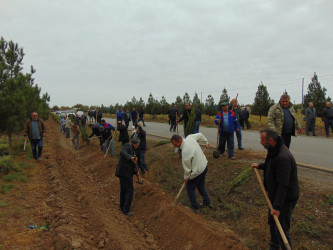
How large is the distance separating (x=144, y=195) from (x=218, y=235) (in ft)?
8.92

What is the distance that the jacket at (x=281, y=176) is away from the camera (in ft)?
9.75

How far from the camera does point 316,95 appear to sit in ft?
68.2

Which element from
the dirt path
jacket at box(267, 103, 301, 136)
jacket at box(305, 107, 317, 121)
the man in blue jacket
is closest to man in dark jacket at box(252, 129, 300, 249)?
the dirt path

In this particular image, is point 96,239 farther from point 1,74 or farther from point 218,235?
point 1,74

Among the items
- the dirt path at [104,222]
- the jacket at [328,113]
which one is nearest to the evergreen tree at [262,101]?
the jacket at [328,113]

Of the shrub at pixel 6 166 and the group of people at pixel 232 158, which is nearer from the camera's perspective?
the group of people at pixel 232 158

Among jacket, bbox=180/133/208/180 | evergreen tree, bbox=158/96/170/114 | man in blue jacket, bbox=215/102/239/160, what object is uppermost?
evergreen tree, bbox=158/96/170/114

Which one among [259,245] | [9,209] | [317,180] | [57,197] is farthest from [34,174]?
[317,180]

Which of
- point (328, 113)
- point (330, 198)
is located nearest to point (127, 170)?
point (330, 198)

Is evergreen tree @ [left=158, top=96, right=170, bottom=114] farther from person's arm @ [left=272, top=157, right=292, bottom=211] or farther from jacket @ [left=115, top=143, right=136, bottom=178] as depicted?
person's arm @ [left=272, top=157, right=292, bottom=211]

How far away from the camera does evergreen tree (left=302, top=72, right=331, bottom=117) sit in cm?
2039

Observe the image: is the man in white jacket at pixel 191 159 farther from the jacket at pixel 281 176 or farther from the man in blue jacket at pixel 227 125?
the man in blue jacket at pixel 227 125

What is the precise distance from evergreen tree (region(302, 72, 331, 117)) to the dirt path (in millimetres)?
18989

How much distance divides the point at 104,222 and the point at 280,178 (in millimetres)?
3433
